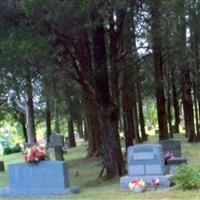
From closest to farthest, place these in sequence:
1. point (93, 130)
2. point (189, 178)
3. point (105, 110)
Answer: point (189, 178)
point (105, 110)
point (93, 130)

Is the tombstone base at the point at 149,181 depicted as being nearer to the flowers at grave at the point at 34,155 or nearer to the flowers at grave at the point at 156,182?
the flowers at grave at the point at 156,182

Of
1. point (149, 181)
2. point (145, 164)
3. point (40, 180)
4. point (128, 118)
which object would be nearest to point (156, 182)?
point (149, 181)

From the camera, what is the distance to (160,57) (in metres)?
24.7

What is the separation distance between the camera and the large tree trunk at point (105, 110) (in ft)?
52.4

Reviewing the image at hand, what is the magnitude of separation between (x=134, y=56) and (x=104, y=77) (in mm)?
2570

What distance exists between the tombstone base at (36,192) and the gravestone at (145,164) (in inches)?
51.3

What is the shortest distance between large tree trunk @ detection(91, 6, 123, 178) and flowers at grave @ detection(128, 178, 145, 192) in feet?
10.1

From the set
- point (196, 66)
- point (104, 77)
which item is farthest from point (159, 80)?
point (104, 77)

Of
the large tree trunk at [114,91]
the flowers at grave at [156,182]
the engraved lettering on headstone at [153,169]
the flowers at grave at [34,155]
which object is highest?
the large tree trunk at [114,91]

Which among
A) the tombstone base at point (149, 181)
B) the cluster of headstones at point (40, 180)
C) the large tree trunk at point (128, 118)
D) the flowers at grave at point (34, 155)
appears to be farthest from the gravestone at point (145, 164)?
the large tree trunk at point (128, 118)

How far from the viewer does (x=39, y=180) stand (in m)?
13.6

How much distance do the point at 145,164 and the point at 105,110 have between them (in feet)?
9.41

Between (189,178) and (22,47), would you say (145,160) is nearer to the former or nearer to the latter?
(189,178)

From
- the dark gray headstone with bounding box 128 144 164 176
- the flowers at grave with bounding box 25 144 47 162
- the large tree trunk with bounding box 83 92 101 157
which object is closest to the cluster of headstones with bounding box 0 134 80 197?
the flowers at grave with bounding box 25 144 47 162
